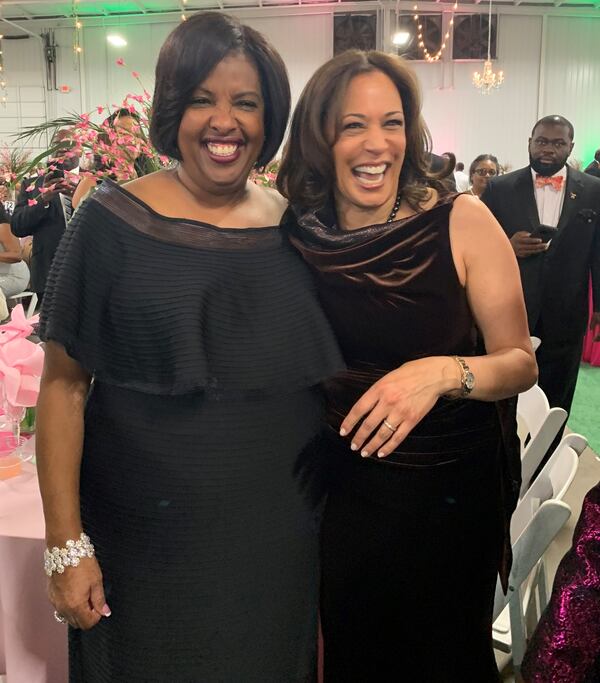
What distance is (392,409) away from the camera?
1.06 meters

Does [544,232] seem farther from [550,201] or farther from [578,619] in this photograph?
[578,619]

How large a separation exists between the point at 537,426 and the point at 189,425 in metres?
1.34

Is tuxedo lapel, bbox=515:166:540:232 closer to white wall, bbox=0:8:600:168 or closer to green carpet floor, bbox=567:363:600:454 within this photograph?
green carpet floor, bbox=567:363:600:454

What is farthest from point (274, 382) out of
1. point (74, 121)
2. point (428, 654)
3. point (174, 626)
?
point (74, 121)

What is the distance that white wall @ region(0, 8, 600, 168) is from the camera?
11266 mm

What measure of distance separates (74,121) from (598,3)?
11.6m

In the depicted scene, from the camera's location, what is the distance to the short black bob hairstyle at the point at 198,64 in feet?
3.89

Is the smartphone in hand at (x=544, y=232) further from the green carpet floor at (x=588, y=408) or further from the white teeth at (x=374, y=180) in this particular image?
the white teeth at (x=374, y=180)

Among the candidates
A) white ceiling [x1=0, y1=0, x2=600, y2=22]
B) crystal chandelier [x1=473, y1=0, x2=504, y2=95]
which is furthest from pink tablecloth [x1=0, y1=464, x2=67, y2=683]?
white ceiling [x1=0, y1=0, x2=600, y2=22]

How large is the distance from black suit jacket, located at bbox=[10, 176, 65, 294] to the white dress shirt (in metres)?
2.86

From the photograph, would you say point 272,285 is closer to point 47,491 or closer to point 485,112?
point 47,491

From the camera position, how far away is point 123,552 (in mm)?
1234

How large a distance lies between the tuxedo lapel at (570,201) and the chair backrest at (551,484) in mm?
1656

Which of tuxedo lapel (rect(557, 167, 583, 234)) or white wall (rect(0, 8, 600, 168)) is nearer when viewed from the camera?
tuxedo lapel (rect(557, 167, 583, 234))
